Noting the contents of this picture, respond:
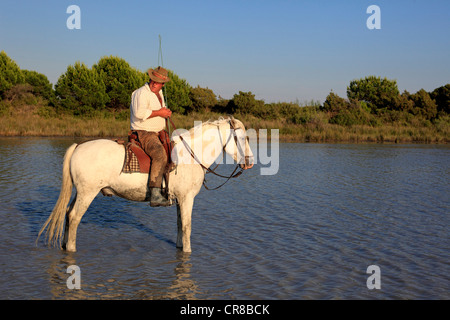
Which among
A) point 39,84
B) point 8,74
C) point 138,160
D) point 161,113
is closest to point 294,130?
point 161,113

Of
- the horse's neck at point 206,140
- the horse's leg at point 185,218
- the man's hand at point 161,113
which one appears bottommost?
the horse's leg at point 185,218

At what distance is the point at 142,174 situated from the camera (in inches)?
310

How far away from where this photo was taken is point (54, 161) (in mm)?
21750

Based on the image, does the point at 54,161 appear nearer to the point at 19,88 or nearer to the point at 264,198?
the point at 264,198

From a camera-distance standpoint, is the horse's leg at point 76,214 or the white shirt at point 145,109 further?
the horse's leg at point 76,214

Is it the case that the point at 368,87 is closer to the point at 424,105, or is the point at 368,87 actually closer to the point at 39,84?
the point at 424,105

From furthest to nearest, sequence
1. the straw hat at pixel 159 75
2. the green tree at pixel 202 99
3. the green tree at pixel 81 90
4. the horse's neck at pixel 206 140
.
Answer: the green tree at pixel 202 99
the green tree at pixel 81 90
the horse's neck at pixel 206 140
the straw hat at pixel 159 75

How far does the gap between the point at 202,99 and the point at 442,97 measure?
32.1 m

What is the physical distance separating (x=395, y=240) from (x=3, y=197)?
33.9 feet

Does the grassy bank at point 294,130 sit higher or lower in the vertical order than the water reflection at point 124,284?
higher

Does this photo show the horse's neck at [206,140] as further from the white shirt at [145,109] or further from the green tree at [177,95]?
the green tree at [177,95]

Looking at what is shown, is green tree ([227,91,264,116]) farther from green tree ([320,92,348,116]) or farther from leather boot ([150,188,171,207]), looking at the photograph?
leather boot ([150,188,171,207])

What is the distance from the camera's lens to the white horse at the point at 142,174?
7.78 m

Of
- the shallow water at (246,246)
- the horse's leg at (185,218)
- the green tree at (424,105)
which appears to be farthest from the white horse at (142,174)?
the green tree at (424,105)
